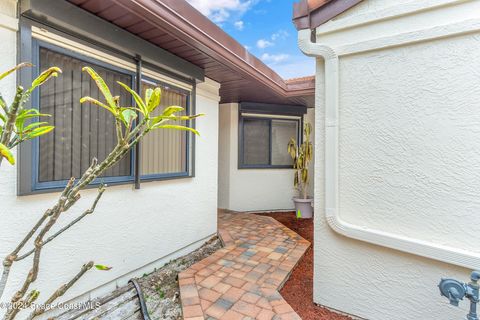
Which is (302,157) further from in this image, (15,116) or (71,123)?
(15,116)

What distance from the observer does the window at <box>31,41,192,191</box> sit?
2.43m

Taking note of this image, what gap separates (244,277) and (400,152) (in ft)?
7.78

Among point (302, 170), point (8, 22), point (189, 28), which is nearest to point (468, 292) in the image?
point (189, 28)

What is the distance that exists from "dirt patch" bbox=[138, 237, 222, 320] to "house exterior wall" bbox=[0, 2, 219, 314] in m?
0.14

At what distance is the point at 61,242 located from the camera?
2500mm

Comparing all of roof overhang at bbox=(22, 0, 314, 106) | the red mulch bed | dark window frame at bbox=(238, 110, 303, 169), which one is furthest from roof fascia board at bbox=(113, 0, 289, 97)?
the red mulch bed

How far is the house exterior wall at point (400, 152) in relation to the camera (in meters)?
2.14

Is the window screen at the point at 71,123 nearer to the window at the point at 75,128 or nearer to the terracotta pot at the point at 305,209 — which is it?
the window at the point at 75,128

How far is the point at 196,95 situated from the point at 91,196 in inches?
92.3

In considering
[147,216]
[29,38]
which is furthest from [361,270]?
[29,38]

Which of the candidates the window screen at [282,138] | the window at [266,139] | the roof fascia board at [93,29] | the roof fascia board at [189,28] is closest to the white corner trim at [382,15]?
the roof fascia board at [189,28]

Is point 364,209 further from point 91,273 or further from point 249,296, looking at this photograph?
point 91,273

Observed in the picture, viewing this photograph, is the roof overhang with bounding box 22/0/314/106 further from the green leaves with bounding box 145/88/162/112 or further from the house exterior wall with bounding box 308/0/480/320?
the green leaves with bounding box 145/88/162/112

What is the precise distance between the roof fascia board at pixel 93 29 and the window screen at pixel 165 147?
1.21 feet
